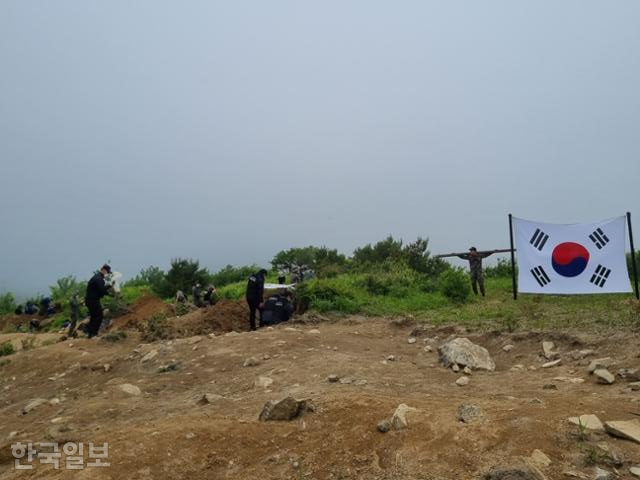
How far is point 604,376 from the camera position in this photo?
4539 millimetres

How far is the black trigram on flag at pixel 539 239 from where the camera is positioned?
9.85m

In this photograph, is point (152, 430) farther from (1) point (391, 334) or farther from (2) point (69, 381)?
(1) point (391, 334)

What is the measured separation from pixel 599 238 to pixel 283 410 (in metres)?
7.95

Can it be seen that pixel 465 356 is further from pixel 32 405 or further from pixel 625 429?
pixel 32 405

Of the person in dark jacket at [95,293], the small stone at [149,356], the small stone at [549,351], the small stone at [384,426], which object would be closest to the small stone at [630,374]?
the small stone at [549,351]

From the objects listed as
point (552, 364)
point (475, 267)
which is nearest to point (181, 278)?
point (475, 267)

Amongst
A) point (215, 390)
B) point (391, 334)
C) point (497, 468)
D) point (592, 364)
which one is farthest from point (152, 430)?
point (391, 334)

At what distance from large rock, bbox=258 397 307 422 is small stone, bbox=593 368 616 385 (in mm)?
Result: 2763

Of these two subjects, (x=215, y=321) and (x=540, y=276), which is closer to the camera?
(x=540, y=276)

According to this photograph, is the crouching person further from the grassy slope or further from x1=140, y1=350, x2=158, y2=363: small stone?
x1=140, y1=350, x2=158, y2=363: small stone

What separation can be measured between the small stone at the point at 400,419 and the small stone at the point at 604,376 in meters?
1.99

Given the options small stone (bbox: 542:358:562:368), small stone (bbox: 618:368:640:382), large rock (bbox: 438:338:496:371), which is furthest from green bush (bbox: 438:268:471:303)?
small stone (bbox: 618:368:640:382)

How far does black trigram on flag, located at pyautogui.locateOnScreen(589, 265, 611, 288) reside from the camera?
360 inches

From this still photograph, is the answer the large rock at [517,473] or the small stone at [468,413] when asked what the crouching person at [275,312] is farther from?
the large rock at [517,473]
